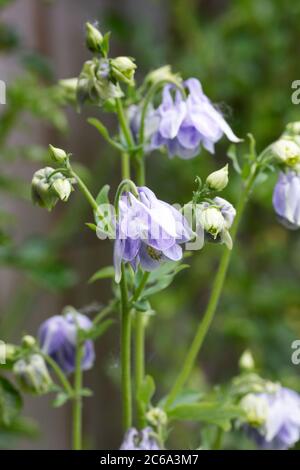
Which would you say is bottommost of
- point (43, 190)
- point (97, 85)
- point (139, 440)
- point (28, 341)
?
point (139, 440)

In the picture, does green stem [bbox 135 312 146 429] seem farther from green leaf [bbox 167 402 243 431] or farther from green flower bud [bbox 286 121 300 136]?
green flower bud [bbox 286 121 300 136]

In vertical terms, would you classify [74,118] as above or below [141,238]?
above

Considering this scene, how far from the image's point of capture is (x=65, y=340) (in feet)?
2.91

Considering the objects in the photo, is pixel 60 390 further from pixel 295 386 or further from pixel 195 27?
pixel 195 27

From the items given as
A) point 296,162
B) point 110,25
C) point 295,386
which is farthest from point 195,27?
point 296,162

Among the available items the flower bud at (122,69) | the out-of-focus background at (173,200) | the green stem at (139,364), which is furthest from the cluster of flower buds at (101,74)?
the out-of-focus background at (173,200)

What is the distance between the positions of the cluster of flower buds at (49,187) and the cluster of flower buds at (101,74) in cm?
10

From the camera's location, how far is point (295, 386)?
139cm

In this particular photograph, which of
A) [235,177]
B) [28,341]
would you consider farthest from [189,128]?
[235,177]

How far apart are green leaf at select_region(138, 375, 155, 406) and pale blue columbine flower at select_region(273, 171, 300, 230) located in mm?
207

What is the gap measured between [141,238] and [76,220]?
3.78ft

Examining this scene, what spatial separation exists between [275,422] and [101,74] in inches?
16.0

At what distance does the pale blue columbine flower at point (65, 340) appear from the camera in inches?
34.9

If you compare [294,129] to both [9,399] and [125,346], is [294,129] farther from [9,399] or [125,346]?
[9,399]
